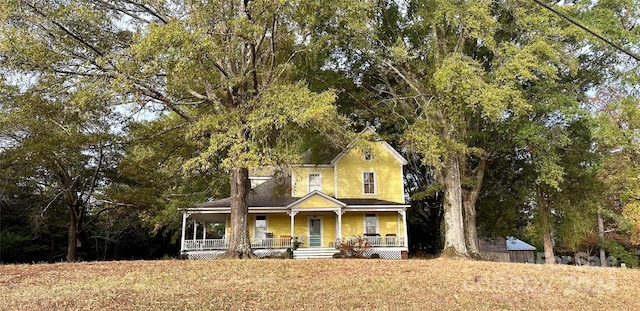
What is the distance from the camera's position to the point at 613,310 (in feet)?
24.2

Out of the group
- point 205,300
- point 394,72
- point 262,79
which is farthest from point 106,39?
point 394,72

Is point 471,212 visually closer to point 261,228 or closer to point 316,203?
point 316,203

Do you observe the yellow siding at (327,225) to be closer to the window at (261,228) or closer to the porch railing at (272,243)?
the window at (261,228)

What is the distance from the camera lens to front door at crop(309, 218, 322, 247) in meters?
23.7

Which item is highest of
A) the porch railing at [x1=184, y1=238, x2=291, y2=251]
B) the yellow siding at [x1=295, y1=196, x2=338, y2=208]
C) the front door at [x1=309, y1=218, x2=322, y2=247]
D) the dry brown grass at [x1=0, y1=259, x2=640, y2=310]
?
the yellow siding at [x1=295, y1=196, x2=338, y2=208]

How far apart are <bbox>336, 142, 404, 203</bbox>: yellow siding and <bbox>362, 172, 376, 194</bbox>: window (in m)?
0.17

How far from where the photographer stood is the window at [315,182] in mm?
24422

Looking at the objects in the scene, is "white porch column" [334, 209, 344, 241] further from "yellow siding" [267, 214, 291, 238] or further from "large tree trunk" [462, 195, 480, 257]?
"large tree trunk" [462, 195, 480, 257]

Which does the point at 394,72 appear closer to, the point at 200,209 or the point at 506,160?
the point at 506,160

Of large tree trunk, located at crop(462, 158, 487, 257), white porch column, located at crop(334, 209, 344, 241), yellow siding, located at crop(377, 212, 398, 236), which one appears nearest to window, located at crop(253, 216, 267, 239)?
white porch column, located at crop(334, 209, 344, 241)

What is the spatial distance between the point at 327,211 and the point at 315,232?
164 cm

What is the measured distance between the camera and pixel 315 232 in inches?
938

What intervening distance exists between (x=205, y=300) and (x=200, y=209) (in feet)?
51.0

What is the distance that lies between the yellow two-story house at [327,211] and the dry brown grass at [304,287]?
Result: 10.9 metres
